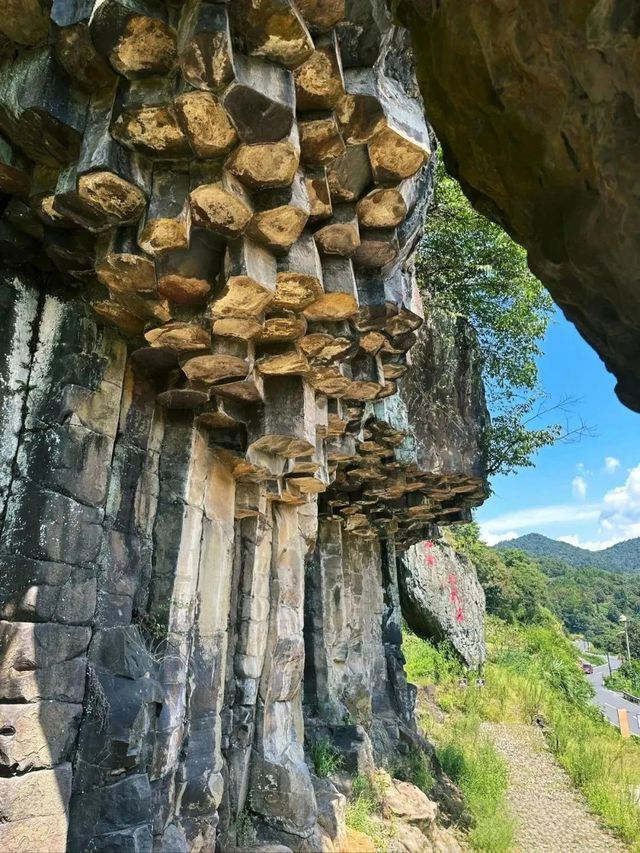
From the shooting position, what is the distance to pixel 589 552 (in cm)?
16850

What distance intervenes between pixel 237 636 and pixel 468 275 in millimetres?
5710

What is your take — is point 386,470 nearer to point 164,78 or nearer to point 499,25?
point 164,78

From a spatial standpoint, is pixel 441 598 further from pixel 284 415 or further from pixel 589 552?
pixel 589 552

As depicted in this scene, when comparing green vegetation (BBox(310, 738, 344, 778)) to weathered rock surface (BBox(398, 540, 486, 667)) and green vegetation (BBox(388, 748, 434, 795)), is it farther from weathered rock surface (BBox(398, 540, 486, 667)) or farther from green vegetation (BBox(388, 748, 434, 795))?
weathered rock surface (BBox(398, 540, 486, 667))

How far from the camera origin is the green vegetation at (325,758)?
266 inches

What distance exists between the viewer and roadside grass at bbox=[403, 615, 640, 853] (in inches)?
378

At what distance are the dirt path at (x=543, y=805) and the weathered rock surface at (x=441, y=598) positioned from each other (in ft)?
9.61

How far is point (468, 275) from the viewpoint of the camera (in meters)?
8.15

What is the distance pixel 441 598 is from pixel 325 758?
30.7 ft

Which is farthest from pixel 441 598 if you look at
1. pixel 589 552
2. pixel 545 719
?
pixel 589 552

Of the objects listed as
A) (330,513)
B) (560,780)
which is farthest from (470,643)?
(330,513)

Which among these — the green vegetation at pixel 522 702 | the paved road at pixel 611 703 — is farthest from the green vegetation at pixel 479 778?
the paved road at pixel 611 703

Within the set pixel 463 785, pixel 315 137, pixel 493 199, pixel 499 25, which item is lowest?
pixel 463 785

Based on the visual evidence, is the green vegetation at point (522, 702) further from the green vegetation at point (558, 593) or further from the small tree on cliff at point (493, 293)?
the small tree on cliff at point (493, 293)
